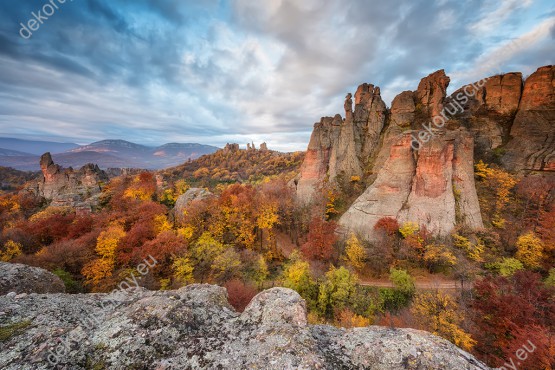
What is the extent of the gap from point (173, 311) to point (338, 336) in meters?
3.38

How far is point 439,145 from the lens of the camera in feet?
95.0

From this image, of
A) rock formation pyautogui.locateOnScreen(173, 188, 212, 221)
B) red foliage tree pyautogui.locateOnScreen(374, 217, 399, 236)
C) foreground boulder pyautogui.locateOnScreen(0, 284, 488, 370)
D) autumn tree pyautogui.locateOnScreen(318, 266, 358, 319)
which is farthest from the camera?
rock formation pyautogui.locateOnScreen(173, 188, 212, 221)

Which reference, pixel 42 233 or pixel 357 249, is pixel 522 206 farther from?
pixel 42 233

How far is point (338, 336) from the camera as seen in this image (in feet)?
14.4

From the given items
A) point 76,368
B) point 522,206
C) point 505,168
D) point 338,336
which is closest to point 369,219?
point 522,206

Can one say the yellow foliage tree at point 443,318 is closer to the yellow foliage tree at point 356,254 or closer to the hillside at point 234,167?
the yellow foliage tree at point 356,254

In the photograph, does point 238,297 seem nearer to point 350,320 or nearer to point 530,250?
point 350,320

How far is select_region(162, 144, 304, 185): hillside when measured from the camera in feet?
314

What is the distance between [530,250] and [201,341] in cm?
3621

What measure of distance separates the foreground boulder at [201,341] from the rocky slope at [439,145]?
3046 cm

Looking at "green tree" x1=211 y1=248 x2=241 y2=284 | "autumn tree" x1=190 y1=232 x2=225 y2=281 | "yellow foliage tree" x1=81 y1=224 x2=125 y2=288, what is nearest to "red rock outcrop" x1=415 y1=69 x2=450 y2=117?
"green tree" x1=211 y1=248 x2=241 y2=284

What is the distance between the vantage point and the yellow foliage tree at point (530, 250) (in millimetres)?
23594

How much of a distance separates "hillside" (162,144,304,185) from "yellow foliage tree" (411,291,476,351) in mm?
62332

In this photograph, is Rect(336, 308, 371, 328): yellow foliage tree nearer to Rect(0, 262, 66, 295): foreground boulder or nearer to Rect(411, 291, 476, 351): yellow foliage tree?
Rect(411, 291, 476, 351): yellow foliage tree
